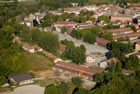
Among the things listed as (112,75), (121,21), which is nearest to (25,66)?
(112,75)

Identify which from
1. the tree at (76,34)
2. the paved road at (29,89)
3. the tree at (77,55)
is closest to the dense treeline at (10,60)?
the paved road at (29,89)

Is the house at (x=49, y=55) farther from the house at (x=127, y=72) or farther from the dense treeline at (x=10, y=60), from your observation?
the house at (x=127, y=72)

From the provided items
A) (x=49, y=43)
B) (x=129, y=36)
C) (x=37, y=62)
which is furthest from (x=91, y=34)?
(x=37, y=62)

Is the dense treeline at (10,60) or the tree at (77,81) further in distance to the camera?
the dense treeline at (10,60)

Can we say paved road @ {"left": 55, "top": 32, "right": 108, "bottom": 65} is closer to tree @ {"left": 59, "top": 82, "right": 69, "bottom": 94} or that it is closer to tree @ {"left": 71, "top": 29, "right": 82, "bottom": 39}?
tree @ {"left": 71, "top": 29, "right": 82, "bottom": 39}

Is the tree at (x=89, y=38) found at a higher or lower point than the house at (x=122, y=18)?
lower

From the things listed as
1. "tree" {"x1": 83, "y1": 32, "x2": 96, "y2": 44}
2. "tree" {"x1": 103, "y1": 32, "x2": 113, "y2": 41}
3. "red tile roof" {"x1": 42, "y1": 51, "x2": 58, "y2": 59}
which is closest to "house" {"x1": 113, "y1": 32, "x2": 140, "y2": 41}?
"tree" {"x1": 103, "y1": 32, "x2": 113, "y2": 41}
